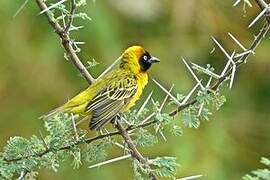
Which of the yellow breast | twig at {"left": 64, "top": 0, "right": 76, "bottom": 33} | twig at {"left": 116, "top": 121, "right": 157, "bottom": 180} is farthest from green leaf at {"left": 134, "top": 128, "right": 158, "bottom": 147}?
the yellow breast

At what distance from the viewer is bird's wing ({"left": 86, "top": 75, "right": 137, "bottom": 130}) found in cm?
401

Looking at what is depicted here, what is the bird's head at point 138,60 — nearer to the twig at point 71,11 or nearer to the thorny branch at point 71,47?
the thorny branch at point 71,47

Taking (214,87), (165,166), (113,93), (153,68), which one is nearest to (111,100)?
(113,93)

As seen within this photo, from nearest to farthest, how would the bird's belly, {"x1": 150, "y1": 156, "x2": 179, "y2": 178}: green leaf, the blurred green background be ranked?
{"x1": 150, "y1": 156, "x2": 179, "y2": 178}: green leaf
the bird's belly
the blurred green background

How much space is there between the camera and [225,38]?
710cm

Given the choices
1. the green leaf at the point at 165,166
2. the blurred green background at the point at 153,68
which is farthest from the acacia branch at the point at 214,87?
the blurred green background at the point at 153,68

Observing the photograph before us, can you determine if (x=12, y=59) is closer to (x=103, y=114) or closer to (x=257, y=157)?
(x=257, y=157)

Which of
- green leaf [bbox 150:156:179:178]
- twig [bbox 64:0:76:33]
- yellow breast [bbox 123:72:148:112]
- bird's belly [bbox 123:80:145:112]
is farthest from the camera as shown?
yellow breast [bbox 123:72:148:112]

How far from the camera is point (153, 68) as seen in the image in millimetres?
7297

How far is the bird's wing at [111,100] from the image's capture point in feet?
13.2

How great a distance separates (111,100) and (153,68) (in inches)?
113

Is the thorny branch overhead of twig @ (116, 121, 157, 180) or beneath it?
overhead

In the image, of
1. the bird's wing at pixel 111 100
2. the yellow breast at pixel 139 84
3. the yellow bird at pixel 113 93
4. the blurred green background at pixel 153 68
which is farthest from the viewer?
the blurred green background at pixel 153 68

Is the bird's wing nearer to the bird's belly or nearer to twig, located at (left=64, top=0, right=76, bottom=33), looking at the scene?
the bird's belly
